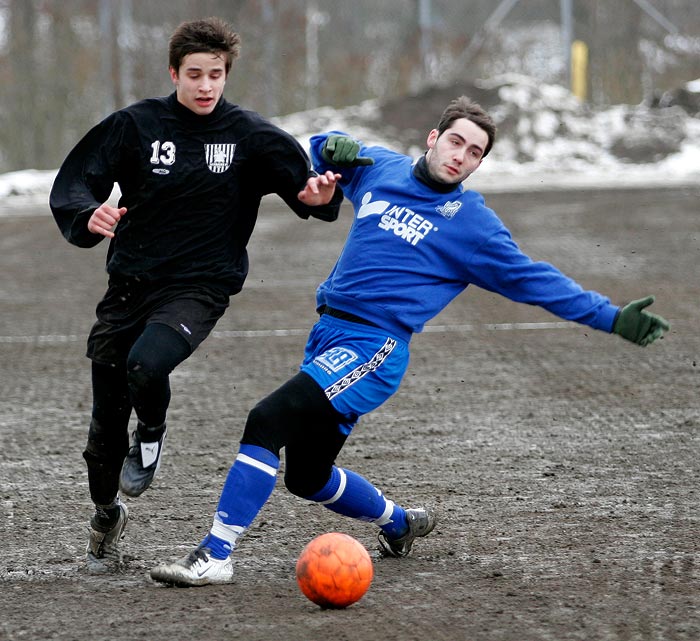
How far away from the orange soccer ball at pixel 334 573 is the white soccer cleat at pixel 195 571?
0.32 metres

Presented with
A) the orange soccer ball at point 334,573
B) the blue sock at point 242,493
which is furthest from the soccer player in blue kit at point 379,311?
the orange soccer ball at point 334,573

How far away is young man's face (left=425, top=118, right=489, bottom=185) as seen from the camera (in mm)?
5004

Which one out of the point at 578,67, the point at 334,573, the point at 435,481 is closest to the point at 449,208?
the point at 334,573

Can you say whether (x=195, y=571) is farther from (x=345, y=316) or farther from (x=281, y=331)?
(x=281, y=331)

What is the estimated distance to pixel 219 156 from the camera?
16.9 feet

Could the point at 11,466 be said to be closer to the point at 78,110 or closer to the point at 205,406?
the point at 205,406

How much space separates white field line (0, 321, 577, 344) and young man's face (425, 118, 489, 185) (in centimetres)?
593

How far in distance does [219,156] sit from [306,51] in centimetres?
2151

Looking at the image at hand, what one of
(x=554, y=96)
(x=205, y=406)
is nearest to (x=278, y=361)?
(x=205, y=406)

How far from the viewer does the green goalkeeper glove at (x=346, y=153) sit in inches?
204

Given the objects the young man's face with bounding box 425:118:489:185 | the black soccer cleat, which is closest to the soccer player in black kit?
the black soccer cleat

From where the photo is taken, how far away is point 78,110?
2500 cm

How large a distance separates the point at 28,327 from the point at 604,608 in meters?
8.00

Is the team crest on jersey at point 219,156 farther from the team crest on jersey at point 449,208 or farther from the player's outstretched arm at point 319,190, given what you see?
the team crest on jersey at point 449,208
